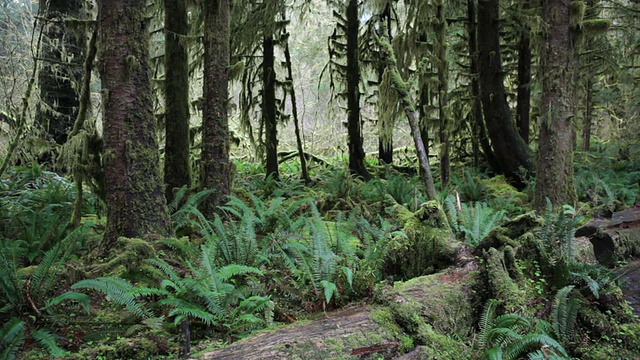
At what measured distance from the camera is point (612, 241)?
14.8ft

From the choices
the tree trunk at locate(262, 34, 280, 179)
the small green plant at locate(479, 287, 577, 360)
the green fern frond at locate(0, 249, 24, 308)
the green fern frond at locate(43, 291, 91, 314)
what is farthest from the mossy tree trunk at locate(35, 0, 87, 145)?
the small green plant at locate(479, 287, 577, 360)

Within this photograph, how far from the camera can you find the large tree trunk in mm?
4273

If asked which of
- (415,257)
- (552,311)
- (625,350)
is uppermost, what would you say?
(415,257)

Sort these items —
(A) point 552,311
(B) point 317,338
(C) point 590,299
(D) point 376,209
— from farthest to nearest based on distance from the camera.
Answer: (D) point 376,209, (C) point 590,299, (A) point 552,311, (B) point 317,338

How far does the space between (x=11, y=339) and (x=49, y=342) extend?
23 centimetres

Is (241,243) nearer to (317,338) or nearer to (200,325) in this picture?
(200,325)

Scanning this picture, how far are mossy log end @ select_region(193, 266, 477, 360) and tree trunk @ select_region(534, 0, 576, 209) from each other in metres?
3.85

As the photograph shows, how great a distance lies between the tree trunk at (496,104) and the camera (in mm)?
9695

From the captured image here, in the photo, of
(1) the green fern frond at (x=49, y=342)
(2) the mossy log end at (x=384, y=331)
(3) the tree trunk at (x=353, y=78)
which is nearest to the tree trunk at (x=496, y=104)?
(3) the tree trunk at (x=353, y=78)

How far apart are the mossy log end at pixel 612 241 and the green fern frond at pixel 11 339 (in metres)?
4.79

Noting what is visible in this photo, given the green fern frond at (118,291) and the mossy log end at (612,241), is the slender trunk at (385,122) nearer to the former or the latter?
the mossy log end at (612,241)

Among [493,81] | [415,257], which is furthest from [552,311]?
[493,81]

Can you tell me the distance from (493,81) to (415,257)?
7.21 meters

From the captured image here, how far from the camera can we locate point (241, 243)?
4117 mm
